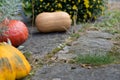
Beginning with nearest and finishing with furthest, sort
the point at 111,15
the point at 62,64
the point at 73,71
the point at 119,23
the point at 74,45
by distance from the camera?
the point at 73,71
the point at 62,64
the point at 74,45
the point at 119,23
the point at 111,15

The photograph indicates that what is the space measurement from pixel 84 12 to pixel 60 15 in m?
1.09

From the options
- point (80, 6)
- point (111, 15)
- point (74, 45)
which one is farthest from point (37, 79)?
point (111, 15)

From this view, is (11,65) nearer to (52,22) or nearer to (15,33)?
(15,33)

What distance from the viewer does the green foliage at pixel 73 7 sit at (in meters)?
6.04

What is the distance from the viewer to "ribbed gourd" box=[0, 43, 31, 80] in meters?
3.04

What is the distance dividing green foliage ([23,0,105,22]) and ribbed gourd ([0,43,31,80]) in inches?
112

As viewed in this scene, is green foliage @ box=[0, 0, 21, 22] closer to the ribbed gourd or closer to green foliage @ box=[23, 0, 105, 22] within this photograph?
the ribbed gourd

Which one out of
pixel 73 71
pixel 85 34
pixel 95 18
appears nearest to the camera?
pixel 73 71

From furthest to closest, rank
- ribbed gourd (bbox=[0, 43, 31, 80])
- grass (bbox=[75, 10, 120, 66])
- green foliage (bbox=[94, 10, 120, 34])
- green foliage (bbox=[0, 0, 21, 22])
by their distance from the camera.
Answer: green foliage (bbox=[94, 10, 120, 34]) < grass (bbox=[75, 10, 120, 66]) < green foliage (bbox=[0, 0, 21, 22]) < ribbed gourd (bbox=[0, 43, 31, 80])

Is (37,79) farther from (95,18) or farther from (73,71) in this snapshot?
(95,18)

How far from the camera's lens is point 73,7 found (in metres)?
6.07

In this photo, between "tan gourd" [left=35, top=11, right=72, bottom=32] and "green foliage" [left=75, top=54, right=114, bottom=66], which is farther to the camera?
"tan gourd" [left=35, top=11, right=72, bottom=32]

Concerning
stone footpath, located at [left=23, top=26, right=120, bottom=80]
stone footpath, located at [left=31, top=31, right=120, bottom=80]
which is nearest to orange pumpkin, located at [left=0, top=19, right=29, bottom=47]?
stone footpath, located at [left=23, top=26, right=120, bottom=80]

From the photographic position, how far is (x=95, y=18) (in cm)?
652
